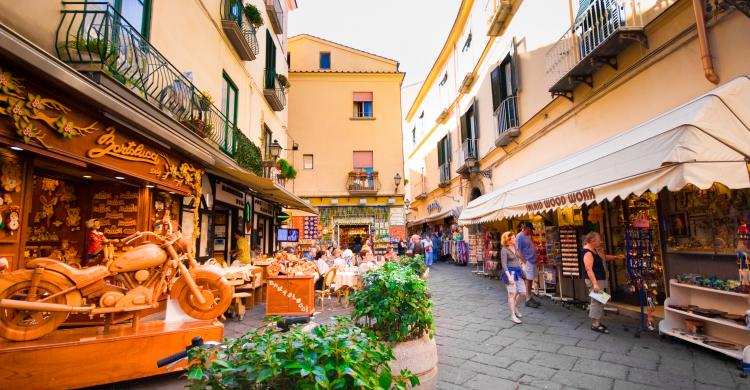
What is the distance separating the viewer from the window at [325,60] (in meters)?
20.9

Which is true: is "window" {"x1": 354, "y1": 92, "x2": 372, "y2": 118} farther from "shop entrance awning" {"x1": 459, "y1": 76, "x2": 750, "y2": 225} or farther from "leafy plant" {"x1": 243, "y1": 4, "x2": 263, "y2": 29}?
"shop entrance awning" {"x1": 459, "y1": 76, "x2": 750, "y2": 225}

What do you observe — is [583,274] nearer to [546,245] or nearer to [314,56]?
[546,245]

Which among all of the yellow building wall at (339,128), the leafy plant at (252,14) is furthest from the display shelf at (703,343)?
the yellow building wall at (339,128)

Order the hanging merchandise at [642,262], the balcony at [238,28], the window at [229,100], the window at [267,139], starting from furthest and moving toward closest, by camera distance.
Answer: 1. the window at [267,139]
2. the window at [229,100]
3. the balcony at [238,28]
4. the hanging merchandise at [642,262]

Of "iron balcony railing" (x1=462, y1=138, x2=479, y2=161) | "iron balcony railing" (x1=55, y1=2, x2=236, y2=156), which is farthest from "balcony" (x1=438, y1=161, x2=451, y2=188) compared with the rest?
"iron balcony railing" (x1=55, y1=2, x2=236, y2=156)

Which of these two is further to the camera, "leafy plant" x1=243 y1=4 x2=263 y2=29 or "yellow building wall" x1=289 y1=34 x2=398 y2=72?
"yellow building wall" x1=289 y1=34 x2=398 y2=72

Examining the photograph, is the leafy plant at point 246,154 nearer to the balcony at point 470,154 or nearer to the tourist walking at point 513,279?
the tourist walking at point 513,279

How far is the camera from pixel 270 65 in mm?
13422

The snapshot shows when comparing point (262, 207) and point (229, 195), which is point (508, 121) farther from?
point (262, 207)

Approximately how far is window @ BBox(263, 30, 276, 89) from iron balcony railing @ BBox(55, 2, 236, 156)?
5.49 metres

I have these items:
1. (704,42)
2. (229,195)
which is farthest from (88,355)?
(704,42)

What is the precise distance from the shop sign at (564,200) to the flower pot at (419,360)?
3547mm

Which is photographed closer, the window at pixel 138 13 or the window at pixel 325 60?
the window at pixel 138 13

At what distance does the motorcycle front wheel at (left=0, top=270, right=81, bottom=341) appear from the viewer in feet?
10.1
